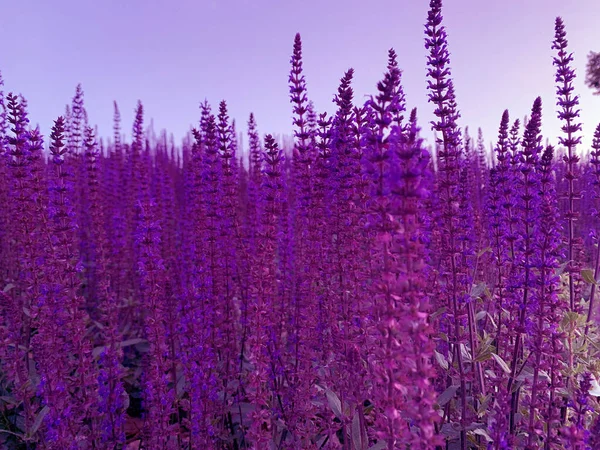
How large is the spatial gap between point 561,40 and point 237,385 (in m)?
6.10

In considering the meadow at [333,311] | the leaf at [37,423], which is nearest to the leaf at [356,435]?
the meadow at [333,311]

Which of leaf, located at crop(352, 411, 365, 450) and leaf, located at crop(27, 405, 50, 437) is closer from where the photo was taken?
leaf, located at crop(352, 411, 365, 450)

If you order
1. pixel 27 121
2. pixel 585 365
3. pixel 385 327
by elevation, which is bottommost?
pixel 585 365

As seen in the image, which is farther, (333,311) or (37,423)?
(37,423)

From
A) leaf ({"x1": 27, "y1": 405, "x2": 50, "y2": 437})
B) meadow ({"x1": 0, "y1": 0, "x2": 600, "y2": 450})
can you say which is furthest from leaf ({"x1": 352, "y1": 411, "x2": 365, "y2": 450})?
leaf ({"x1": 27, "y1": 405, "x2": 50, "y2": 437})

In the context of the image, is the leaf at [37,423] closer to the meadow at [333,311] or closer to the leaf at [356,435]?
the meadow at [333,311]

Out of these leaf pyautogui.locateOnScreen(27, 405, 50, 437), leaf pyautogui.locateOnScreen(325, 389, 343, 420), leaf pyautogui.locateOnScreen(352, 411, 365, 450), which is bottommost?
leaf pyautogui.locateOnScreen(27, 405, 50, 437)

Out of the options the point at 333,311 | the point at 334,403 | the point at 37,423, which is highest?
the point at 333,311

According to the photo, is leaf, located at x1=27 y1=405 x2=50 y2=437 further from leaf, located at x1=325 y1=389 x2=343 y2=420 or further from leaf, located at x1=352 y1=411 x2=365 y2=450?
leaf, located at x1=352 y1=411 x2=365 y2=450

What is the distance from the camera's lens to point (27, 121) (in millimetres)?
5504

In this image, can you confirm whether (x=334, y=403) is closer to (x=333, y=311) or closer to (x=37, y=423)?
(x=333, y=311)

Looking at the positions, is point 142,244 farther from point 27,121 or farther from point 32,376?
point 32,376

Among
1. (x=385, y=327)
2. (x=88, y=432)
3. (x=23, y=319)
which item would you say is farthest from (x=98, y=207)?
(x=385, y=327)

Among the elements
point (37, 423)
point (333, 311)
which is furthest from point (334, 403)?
point (37, 423)
